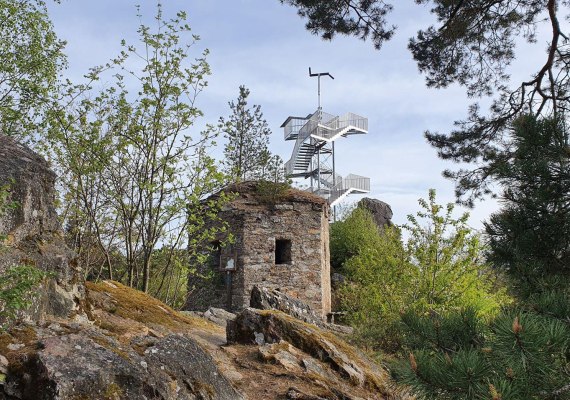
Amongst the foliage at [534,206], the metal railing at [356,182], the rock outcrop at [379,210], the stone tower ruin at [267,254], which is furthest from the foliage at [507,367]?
the rock outcrop at [379,210]

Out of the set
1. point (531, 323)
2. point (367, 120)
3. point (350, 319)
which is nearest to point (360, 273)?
point (350, 319)

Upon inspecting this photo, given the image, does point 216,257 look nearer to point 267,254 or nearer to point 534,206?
point 267,254

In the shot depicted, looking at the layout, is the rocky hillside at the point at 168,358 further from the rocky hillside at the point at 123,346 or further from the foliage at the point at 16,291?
the foliage at the point at 16,291

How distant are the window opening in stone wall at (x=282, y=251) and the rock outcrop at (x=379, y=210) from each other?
12633 millimetres

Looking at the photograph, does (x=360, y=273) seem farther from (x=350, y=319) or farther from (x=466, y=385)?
(x=466, y=385)

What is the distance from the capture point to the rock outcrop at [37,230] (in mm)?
4219

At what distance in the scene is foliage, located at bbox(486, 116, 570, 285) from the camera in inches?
131

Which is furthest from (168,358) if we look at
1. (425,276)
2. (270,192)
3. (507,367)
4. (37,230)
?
(270,192)

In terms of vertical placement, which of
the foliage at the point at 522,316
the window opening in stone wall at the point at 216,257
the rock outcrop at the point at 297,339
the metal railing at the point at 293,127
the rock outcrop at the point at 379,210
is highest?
the metal railing at the point at 293,127

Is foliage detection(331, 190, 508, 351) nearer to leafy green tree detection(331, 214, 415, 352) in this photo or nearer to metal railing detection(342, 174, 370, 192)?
leafy green tree detection(331, 214, 415, 352)

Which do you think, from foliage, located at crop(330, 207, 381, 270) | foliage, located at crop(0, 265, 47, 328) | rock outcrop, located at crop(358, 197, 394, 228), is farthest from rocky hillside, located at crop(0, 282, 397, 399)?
rock outcrop, located at crop(358, 197, 394, 228)

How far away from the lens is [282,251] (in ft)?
50.9

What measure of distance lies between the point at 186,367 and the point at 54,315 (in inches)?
47.7

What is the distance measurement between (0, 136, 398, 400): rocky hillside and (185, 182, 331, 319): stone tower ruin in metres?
7.31
